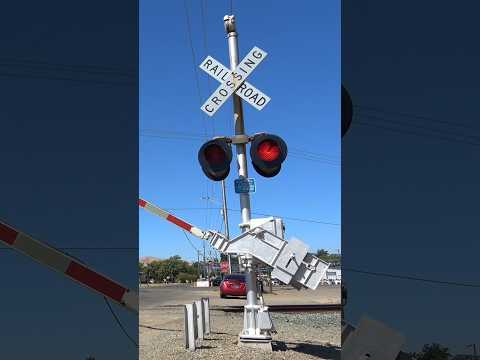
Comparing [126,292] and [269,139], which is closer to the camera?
[126,292]

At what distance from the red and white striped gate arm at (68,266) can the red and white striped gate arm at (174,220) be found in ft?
1.14

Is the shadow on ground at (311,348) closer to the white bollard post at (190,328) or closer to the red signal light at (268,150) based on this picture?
the white bollard post at (190,328)

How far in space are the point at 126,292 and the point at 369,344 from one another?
106cm

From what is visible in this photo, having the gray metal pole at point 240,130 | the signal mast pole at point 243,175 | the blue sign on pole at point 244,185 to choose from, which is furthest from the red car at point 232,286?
the blue sign on pole at point 244,185

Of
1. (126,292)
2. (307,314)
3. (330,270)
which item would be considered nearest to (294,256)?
(330,270)

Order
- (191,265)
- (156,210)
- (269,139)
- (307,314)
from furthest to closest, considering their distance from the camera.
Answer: (191,265), (307,314), (269,139), (156,210)

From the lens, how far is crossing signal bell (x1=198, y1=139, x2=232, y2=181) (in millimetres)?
2916

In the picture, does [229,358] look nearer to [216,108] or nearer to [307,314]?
[216,108]

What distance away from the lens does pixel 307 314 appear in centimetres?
628

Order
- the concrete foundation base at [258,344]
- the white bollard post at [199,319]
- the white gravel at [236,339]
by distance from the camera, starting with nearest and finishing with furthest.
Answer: the white gravel at [236,339] → the concrete foundation base at [258,344] → the white bollard post at [199,319]

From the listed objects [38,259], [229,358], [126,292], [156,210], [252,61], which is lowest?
[229,358]

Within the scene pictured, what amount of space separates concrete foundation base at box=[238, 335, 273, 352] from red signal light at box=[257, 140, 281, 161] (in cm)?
164

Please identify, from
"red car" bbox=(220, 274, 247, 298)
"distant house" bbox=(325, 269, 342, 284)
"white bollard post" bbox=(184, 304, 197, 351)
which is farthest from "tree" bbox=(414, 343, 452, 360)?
"red car" bbox=(220, 274, 247, 298)

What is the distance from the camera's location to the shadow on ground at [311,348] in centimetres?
375
